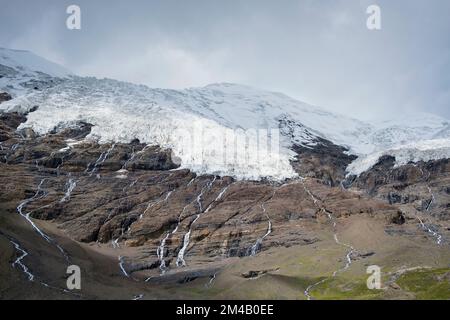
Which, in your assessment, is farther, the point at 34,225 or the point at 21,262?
the point at 34,225

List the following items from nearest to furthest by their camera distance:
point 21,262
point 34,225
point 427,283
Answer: point 21,262, point 427,283, point 34,225

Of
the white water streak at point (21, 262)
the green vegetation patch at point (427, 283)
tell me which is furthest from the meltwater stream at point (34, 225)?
Answer: the green vegetation patch at point (427, 283)

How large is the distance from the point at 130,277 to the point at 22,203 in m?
60.4

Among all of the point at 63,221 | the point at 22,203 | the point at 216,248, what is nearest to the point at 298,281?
the point at 216,248

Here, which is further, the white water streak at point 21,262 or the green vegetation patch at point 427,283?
the green vegetation patch at point 427,283

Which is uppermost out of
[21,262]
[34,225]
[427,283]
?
[34,225]

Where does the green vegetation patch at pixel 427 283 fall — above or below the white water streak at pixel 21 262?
below

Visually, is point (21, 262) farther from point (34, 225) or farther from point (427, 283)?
point (427, 283)

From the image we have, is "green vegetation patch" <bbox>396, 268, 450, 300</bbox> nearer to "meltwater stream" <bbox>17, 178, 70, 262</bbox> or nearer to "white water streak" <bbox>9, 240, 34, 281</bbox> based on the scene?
"meltwater stream" <bbox>17, 178, 70, 262</bbox>

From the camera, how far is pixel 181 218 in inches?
7800

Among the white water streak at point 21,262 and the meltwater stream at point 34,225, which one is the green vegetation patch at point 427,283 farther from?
the white water streak at point 21,262

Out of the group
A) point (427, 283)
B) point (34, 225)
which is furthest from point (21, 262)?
point (427, 283)
